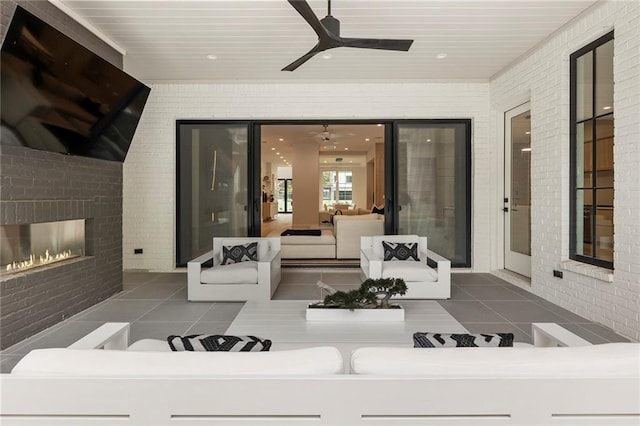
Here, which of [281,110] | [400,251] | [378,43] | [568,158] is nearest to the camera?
[378,43]

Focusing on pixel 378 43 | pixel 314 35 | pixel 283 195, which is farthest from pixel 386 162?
pixel 283 195

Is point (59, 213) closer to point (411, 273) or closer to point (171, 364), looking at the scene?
point (171, 364)

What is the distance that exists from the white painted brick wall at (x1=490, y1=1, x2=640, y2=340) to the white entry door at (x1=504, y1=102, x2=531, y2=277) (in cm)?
30

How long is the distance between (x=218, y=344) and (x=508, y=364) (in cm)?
98

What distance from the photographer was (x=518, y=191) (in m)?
5.69

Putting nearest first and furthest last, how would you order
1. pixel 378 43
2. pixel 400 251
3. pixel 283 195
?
pixel 378 43, pixel 400 251, pixel 283 195

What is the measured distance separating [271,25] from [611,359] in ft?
13.1

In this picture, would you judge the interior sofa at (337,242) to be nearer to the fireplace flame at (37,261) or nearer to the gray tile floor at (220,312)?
the gray tile floor at (220,312)

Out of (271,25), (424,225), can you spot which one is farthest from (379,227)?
(271,25)

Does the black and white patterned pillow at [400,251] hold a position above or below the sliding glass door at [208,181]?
below

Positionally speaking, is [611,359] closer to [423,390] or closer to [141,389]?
[423,390]

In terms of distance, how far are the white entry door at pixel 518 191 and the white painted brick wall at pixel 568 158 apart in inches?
12.0

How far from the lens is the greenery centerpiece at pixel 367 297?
9.53ft

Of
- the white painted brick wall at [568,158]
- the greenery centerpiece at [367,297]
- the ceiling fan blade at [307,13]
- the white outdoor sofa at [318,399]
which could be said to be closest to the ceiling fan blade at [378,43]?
the ceiling fan blade at [307,13]
